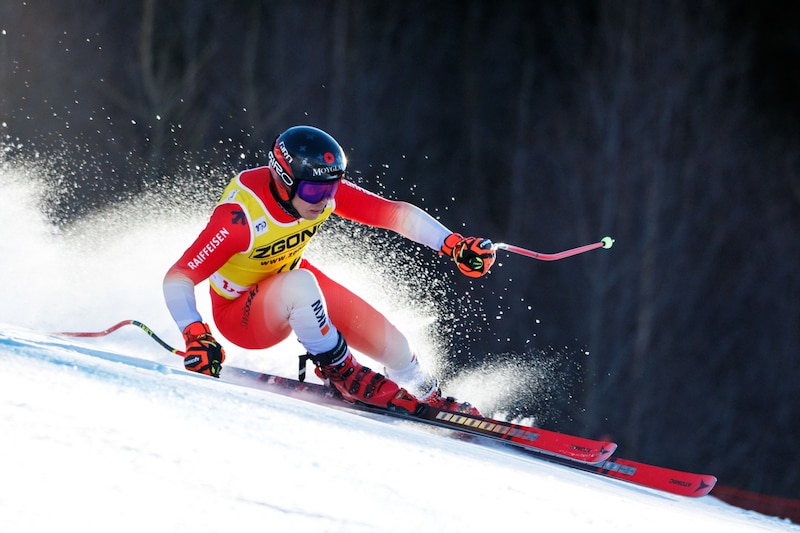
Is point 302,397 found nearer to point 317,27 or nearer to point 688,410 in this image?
point 688,410

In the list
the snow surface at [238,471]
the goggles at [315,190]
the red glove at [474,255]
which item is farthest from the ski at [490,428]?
the goggles at [315,190]

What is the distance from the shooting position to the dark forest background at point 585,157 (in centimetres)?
1174

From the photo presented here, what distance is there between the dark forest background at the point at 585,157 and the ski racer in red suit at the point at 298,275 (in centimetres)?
776

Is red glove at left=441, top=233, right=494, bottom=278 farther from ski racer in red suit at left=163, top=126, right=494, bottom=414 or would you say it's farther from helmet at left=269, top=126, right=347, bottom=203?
helmet at left=269, top=126, right=347, bottom=203

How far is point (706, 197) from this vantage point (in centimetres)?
1218

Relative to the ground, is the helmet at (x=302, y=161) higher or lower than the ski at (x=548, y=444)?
higher

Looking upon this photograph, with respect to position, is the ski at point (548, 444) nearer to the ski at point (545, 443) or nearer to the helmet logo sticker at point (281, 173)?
the ski at point (545, 443)

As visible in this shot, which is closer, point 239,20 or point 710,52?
point 710,52

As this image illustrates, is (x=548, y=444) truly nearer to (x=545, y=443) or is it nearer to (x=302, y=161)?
(x=545, y=443)

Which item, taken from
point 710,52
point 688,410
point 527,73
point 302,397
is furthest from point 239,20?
point 302,397

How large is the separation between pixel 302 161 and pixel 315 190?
0.13m

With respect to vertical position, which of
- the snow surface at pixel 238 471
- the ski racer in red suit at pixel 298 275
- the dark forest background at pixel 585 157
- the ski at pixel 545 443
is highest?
the dark forest background at pixel 585 157

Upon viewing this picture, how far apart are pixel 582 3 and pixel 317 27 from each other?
12.5 ft

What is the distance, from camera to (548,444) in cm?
392
